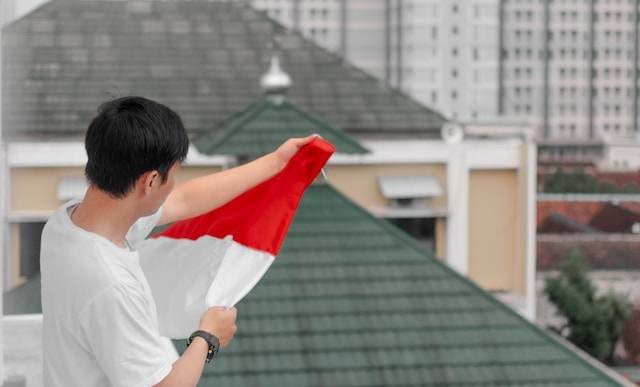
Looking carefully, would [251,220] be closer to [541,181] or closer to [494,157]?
[494,157]

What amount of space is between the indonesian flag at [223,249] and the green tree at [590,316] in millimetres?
16105

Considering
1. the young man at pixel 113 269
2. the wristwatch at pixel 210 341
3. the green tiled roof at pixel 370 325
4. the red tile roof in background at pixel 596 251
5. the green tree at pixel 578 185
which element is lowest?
the green tree at pixel 578 185

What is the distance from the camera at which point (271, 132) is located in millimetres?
6184

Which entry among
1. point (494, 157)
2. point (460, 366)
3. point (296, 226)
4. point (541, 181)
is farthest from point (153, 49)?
point (541, 181)

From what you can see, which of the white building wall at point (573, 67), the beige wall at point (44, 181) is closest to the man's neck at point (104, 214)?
the beige wall at point (44, 181)

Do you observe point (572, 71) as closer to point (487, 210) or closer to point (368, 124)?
point (487, 210)

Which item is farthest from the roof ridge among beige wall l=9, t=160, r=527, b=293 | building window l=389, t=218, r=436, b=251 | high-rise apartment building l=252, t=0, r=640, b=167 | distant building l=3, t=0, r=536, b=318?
high-rise apartment building l=252, t=0, r=640, b=167

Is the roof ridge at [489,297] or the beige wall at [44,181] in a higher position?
Answer: the roof ridge at [489,297]

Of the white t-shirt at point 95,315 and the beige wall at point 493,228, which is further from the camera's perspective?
the beige wall at point 493,228

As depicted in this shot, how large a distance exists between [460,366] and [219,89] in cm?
716

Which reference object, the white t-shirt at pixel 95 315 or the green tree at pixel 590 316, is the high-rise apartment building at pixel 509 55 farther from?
the white t-shirt at pixel 95 315

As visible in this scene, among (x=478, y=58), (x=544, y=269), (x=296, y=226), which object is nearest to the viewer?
(x=296, y=226)

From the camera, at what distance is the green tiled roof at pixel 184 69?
11.0 meters

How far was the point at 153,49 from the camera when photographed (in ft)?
38.8
